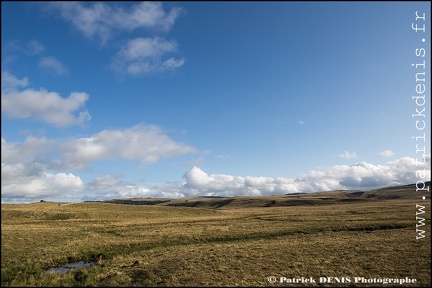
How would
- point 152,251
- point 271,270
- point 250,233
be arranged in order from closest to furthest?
point 271,270 < point 152,251 < point 250,233

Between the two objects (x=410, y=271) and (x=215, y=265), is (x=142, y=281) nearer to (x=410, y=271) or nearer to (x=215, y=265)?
(x=215, y=265)

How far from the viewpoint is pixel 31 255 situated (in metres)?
32.3

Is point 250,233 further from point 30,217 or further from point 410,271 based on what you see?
point 30,217

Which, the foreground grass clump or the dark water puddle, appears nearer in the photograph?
the foreground grass clump

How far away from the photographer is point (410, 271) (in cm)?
2231

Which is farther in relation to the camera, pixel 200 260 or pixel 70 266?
pixel 70 266

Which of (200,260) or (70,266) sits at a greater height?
(200,260)

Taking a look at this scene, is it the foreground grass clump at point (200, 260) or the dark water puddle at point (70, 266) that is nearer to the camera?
the foreground grass clump at point (200, 260)

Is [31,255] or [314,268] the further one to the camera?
[31,255]

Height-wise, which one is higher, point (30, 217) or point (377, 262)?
point (377, 262)

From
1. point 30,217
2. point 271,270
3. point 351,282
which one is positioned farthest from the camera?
point 30,217

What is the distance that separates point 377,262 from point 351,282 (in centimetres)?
585

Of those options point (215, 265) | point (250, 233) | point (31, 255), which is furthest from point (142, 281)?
point (250, 233)

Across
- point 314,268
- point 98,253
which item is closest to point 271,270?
point 314,268
